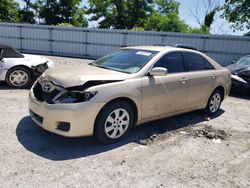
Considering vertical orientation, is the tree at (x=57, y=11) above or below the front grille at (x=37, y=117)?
above

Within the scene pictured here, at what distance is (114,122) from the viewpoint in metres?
4.16

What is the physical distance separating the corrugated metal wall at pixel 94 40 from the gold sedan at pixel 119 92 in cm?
1082

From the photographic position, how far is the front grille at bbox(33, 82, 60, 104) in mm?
3921

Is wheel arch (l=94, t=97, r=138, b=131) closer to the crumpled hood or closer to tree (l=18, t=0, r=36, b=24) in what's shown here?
the crumpled hood

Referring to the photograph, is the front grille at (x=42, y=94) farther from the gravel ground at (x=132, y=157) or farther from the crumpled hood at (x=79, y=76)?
the gravel ground at (x=132, y=157)

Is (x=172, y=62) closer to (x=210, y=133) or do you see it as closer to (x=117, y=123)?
(x=210, y=133)

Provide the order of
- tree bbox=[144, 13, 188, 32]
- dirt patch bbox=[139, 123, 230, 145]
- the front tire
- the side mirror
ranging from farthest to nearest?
→ 1. tree bbox=[144, 13, 188, 32]
2. dirt patch bbox=[139, 123, 230, 145]
3. the side mirror
4. the front tire

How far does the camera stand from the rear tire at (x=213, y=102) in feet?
19.9

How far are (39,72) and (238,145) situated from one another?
567cm

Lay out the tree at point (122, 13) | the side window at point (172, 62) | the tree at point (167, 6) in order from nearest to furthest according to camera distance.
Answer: the side window at point (172, 62), the tree at point (122, 13), the tree at point (167, 6)

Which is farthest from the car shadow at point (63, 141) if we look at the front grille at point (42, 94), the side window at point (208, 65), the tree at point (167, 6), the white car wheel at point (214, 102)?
the tree at point (167, 6)

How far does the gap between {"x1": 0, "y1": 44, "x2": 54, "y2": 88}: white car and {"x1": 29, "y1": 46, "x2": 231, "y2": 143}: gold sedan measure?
10.3ft

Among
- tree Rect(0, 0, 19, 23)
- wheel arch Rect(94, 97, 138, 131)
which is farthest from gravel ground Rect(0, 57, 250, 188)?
tree Rect(0, 0, 19, 23)

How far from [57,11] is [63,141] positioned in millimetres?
28752
